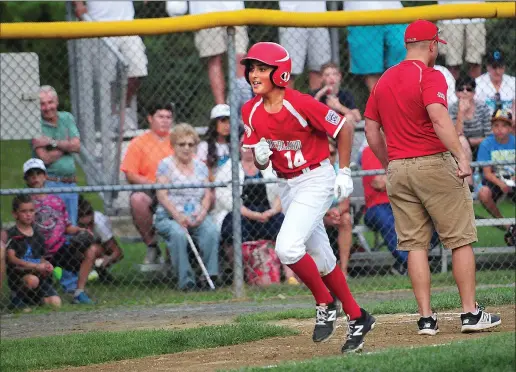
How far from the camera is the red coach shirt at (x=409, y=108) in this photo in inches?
275

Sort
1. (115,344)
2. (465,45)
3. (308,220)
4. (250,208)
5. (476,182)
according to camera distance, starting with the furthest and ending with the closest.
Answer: (465,45)
(476,182)
(250,208)
(115,344)
(308,220)

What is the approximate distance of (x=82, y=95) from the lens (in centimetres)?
1147

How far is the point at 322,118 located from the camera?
22.7 feet

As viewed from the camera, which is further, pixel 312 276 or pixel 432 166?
pixel 432 166

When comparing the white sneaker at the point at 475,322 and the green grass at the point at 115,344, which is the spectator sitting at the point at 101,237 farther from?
the white sneaker at the point at 475,322

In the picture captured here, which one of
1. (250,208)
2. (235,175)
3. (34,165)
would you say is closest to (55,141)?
(34,165)

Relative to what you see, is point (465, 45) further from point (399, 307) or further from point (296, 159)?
point (296, 159)

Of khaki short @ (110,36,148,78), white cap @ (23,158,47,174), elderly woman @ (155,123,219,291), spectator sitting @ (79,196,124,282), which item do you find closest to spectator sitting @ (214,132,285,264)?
elderly woman @ (155,123,219,291)

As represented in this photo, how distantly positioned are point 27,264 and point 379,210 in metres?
3.67

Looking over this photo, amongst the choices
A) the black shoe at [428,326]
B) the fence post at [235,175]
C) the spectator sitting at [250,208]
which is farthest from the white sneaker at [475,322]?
the spectator sitting at [250,208]

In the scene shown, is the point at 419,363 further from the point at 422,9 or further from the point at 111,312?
the point at 422,9

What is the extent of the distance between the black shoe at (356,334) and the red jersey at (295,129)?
1109 millimetres

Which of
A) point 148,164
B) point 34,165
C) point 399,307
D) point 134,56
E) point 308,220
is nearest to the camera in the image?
point 308,220

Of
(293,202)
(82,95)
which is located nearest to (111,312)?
(82,95)
